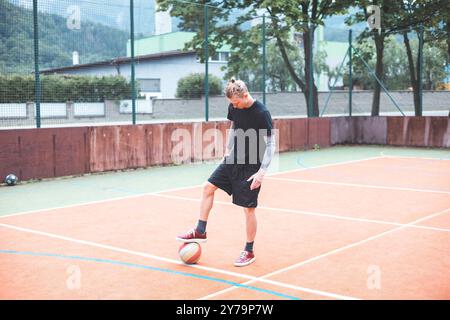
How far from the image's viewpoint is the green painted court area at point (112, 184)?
1112 cm

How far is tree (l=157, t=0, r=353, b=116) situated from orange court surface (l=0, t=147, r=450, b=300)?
24.7 feet

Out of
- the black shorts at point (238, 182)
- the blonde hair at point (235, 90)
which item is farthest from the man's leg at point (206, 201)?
the blonde hair at point (235, 90)

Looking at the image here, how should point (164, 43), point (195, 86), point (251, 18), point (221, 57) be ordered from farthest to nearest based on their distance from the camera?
1. point (164, 43)
2. point (251, 18)
3. point (195, 86)
4. point (221, 57)

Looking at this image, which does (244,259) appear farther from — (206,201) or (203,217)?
(206,201)

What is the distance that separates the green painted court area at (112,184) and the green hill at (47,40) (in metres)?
2.50

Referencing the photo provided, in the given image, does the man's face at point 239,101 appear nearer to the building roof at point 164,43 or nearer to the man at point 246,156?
the man at point 246,156

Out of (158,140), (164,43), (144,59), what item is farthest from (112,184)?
(164,43)

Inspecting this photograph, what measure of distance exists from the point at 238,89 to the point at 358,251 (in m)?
2.36

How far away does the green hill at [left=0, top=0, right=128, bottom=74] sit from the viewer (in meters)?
13.0

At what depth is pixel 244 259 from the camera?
22.1 ft

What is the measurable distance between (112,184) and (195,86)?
722 cm

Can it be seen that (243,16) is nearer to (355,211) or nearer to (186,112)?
(186,112)

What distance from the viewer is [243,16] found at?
21.3 m

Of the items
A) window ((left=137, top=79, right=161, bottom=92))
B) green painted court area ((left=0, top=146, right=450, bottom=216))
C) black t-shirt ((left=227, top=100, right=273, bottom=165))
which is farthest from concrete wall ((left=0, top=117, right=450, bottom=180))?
black t-shirt ((left=227, top=100, right=273, bottom=165))
